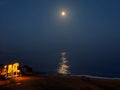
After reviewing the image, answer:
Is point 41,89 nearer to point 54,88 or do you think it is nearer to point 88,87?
point 54,88

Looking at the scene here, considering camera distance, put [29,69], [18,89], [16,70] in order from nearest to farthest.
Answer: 1. [18,89]
2. [16,70]
3. [29,69]

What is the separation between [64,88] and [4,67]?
10.3 meters

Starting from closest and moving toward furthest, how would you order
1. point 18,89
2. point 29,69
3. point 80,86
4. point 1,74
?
1. point 18,89
2. point 80,86
3. point 1,74
4. point 29,69

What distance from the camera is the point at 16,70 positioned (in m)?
32.8

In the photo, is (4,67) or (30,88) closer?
(30,88)

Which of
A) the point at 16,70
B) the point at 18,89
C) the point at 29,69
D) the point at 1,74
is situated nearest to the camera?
the point at 18,89

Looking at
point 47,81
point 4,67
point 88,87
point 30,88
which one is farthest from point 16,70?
point 88,87

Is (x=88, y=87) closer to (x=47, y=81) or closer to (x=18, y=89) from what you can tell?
(x=47, y=81)

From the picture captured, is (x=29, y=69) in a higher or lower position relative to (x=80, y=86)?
higher

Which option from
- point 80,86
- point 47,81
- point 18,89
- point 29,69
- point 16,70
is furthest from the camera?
point 29,69

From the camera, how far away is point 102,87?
25.6 m

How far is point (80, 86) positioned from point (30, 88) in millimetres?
5275

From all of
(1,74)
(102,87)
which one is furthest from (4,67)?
(102,87)

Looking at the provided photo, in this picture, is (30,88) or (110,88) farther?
(110,88)
